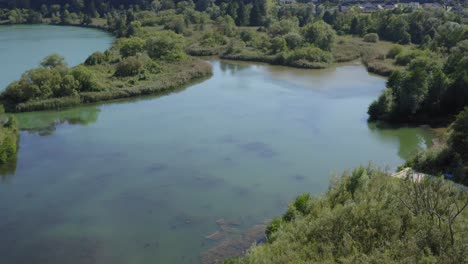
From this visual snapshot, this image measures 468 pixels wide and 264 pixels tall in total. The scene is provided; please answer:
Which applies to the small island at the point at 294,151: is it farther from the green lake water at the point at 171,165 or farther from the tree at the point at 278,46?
the tree at the point at 278,46

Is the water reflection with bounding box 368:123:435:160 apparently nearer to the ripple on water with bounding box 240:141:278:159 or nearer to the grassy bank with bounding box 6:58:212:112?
the ripple on water with bounding box 240:141:278:159

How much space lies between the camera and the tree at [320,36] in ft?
145

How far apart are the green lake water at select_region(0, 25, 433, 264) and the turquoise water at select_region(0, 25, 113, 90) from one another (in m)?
12.8

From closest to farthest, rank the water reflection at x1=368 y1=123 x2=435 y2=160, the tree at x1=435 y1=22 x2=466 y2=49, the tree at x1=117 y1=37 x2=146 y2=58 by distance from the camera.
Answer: the water reflection at x1=368 y1=123 x2=435 y2=160 < the tree at x1=117 y1=37 x2=146 y2=58 < the tree at x1=435 y1=22 x2=466 y2=49

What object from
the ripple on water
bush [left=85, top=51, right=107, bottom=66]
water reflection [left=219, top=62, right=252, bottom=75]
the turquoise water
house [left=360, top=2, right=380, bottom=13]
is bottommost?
the turquoise water

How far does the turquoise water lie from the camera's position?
3762 cm

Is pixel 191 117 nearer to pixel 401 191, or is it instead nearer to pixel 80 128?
pixel 80 128

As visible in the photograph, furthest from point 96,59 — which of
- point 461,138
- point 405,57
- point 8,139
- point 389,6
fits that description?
point 389,6

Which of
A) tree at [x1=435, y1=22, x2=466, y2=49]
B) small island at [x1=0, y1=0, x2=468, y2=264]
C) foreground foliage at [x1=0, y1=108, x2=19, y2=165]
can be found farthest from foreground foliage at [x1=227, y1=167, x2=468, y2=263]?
tree at [x1=435, y1=22, x2=466, y2=49]

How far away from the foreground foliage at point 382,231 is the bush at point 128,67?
2332 cm

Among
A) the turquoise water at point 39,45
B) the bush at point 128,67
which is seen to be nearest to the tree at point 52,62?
the turquoise water at point 39,45

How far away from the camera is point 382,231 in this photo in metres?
10.8

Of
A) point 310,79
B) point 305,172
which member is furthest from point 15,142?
point 310,79

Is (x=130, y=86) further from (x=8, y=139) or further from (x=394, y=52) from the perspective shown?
(x=394, y=52)
